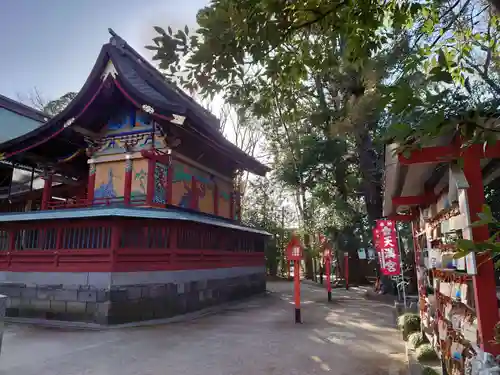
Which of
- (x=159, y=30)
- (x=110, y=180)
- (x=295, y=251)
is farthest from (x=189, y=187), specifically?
(x=159, y=30)

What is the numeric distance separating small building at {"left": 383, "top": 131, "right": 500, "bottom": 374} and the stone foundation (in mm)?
6165

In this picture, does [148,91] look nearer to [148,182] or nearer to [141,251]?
[148,182]

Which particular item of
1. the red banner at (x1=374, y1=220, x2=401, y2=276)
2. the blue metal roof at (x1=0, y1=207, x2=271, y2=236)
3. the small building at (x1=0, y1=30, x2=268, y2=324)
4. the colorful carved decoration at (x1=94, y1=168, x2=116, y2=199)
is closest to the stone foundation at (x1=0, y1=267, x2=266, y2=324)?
the small building at (x1=0, y1=30, x2=268, y2=324)

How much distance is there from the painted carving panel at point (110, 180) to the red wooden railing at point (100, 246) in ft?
5.72

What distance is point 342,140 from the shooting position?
1589 centimetres

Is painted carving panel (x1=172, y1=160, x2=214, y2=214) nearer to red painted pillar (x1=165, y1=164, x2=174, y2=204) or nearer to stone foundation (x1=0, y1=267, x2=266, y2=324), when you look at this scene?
red painted pillar (x1=165, y1=164, x2=174, y2=204)

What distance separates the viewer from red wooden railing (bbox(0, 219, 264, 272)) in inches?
355

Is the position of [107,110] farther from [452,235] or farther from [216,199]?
[452,235]

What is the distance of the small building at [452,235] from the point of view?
3.04 meters

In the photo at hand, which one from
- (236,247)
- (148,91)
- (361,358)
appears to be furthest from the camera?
(236,247)

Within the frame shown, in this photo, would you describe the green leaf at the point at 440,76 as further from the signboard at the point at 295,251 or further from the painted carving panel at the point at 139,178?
the painted carving panel at the point at 139,178

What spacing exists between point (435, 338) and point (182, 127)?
7.84 meters

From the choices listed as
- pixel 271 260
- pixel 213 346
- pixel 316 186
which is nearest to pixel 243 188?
pixel 271 260

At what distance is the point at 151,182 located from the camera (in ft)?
33.8
